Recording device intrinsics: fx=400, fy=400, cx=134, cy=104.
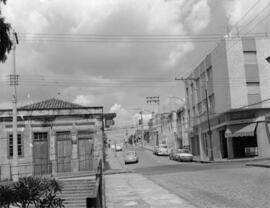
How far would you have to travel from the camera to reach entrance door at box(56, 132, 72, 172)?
34.8 meters

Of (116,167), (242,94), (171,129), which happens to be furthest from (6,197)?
(171,129)

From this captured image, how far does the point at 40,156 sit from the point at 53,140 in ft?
5.75

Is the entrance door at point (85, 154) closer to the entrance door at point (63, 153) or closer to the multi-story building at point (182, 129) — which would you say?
the entrance door at point (63, 153)

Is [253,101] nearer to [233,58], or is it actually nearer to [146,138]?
[233,58]

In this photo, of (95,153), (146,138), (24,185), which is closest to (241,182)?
(24,185)

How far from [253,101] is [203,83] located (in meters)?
10.3

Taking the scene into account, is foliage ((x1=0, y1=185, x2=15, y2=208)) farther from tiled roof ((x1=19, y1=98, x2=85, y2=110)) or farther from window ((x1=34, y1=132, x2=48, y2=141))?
tiled roof ((x1=19, y1=98, x2=85, y2=110))

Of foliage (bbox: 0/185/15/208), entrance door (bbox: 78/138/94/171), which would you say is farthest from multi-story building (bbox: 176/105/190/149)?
foliage (bbox: 0/185/15/208)

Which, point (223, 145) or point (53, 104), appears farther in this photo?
point (223, 145)

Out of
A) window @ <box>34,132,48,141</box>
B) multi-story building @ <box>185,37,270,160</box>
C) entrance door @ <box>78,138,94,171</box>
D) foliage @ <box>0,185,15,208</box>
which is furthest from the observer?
multi-story building @ <box>185,37,270,160</box>

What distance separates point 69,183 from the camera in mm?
24234

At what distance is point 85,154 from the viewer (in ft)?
116

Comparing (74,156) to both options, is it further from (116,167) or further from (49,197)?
(49,197)

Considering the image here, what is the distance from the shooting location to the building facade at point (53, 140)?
113 feet
